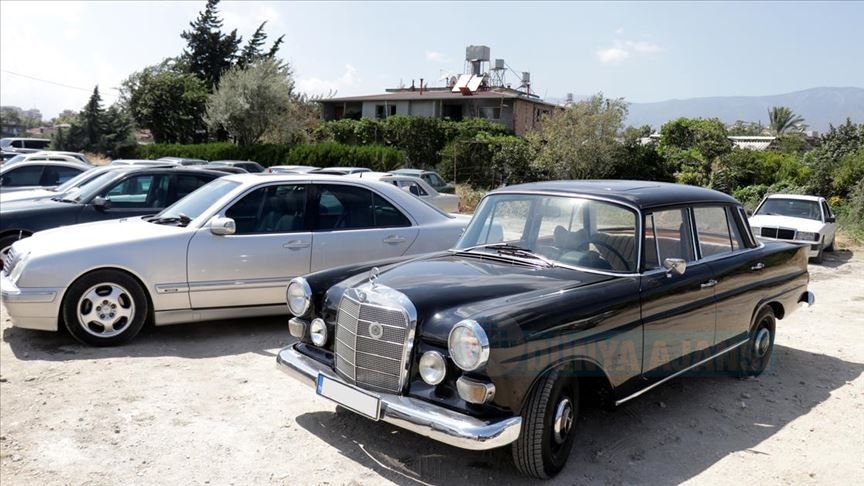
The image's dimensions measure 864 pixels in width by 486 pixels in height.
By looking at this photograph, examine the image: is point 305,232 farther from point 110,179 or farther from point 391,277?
point 110,179

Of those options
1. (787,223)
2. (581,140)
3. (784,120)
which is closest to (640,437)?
(787,223)

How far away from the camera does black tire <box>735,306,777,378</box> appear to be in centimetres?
563

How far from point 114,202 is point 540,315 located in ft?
23.0

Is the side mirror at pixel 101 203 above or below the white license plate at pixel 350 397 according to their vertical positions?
above

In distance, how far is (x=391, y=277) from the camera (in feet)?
13.9

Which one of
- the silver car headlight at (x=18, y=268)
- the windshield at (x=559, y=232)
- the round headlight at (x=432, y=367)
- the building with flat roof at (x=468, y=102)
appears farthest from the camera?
the building with flat roof at (x=468, y=102)

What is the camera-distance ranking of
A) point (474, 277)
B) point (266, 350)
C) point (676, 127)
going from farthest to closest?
1. point (676, 127)
2. point (266, 350)
3. point (474, 277)

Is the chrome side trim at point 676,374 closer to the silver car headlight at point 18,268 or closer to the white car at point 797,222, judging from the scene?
the silver car headlight at point 18,268

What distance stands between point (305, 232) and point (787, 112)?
215ft

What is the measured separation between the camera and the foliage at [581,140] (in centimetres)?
2486

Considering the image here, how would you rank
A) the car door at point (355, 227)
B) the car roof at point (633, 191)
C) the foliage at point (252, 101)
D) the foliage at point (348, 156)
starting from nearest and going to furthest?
the car roof at point (633, 191) < the car door at point (355, 227) < the foliage at point (348, 156) < the foliage at point (252, 101)

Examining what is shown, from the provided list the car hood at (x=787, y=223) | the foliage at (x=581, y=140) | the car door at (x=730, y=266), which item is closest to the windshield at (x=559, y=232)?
the car door at (x=730, y=266)

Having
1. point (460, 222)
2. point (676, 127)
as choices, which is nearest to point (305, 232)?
point (460, 222)

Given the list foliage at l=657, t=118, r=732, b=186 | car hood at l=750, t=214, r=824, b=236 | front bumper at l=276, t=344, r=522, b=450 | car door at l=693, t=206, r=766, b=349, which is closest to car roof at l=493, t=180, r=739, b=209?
car door at l=693, t=206, r=766, b=349
